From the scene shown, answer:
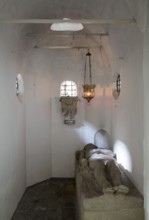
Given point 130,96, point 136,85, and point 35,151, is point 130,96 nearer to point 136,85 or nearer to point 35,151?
point 136,85

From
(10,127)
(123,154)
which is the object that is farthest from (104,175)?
(10,127)

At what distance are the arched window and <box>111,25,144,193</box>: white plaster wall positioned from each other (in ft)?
6.46

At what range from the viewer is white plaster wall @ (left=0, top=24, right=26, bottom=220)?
14.4ft

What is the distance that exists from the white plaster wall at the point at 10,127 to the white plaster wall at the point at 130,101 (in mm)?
2025

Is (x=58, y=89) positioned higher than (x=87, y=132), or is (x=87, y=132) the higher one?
(x=58, y=89)

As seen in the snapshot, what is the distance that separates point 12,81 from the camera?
518 cm

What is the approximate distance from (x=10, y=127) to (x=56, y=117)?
252cm

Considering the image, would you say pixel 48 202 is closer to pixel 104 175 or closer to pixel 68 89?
pixel 104 175

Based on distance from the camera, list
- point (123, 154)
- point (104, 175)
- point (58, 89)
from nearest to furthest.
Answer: point (104, 175) < point (123, 154) < point (58, 89)

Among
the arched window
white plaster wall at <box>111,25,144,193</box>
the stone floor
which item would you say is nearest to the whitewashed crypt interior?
white plaster wall at <box>111,25,144,193</box>

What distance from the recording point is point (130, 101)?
15.4ft

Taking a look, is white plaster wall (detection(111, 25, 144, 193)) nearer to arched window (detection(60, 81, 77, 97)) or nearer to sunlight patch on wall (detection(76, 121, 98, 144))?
sunlight patch on wall (detection(76, 121, 98, 144))

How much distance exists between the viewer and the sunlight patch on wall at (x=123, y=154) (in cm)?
485

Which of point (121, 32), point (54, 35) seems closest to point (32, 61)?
point (54, 35)
